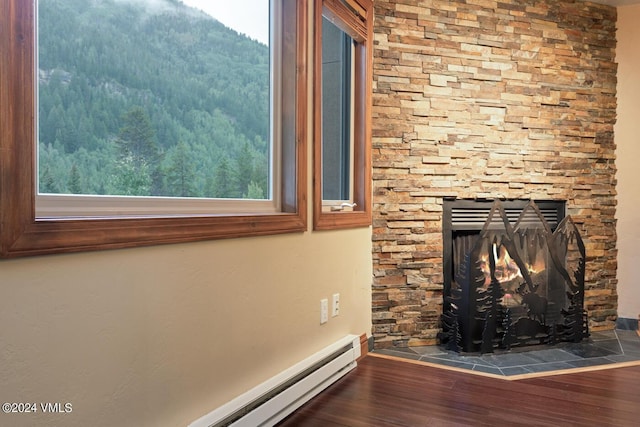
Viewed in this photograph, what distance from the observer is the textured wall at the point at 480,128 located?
119 inches

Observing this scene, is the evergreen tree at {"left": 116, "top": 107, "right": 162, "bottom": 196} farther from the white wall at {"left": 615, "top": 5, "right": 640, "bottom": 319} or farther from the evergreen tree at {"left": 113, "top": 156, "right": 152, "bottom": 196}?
the white wall at {"left": 615, "top": 5, "right": 640, "bottom": 319}

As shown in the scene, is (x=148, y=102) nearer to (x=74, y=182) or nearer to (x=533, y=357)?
(x=74, y=182)

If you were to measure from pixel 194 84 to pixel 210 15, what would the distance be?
306mm

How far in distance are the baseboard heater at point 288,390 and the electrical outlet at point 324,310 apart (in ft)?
0.44

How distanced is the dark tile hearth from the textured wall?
0.22 metres

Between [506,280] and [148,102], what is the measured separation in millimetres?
2348

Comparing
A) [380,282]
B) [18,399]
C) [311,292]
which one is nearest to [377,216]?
[380,282]

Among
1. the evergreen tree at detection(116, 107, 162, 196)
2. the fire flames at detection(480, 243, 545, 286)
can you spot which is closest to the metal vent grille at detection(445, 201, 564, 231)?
the fire flames at detection(480, 243, 545, 286)

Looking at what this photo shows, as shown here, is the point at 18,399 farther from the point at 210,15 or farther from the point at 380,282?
the point at 380,282

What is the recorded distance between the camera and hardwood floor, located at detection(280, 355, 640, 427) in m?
1.99

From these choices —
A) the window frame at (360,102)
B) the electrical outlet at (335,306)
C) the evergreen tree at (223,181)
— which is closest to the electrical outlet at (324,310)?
the electrical outlet at (335,306)

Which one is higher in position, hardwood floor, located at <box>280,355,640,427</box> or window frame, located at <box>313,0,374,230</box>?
window frame, located at <box>313,0,374,230</box>

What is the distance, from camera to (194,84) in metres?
1.78

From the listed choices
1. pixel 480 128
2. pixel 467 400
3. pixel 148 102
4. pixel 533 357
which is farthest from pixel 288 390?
pixel 480 128
